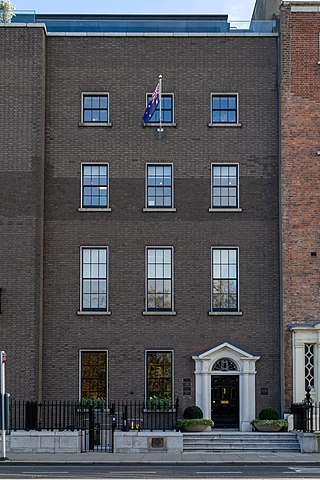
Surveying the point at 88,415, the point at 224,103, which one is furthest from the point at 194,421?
the point at 224,103

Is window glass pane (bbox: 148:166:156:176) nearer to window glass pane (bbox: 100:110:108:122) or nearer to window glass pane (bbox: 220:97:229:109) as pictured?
window glass pane (bbox: 100:110:108:122)

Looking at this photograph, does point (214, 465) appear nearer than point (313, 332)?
Yes

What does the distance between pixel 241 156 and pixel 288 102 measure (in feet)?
9.56

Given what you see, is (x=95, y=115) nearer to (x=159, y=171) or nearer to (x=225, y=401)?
(x=159, y=171)

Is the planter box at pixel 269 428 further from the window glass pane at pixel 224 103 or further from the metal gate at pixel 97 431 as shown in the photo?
the window glass pane at pixel 224 103

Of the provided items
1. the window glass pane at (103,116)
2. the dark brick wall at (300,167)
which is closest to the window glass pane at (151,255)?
the dark brick wall at (300,167)

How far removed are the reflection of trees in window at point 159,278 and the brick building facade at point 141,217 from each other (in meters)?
0.06

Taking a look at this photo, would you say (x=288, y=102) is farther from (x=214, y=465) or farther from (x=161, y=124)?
(x=214, y=465)

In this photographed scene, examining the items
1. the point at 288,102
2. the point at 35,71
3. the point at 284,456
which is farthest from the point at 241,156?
the point at 284,456

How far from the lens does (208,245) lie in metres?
37.4

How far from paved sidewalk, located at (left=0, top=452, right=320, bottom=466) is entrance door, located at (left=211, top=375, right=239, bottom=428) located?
458cm

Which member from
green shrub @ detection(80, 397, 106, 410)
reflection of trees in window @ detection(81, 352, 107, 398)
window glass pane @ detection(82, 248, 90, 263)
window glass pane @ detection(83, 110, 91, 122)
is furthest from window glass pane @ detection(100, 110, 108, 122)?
green shrub @ detection(80, 397, 106, 410)

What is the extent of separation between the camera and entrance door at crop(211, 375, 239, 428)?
3662 centimetres

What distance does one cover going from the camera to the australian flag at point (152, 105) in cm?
3544
